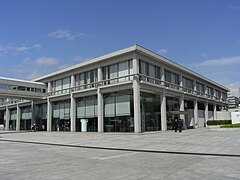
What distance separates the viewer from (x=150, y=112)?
33094 millimetres

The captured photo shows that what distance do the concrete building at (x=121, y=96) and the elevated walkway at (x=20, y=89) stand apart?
478mm

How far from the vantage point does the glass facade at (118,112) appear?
30.8 meters

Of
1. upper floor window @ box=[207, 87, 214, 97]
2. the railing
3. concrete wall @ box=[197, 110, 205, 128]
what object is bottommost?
concrete wall @ box=[197, 110, 205, 128]

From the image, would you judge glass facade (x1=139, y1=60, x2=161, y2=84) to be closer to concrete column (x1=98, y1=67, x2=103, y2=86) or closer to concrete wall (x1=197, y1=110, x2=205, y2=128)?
concrete column (x1=98, y1=67, x2=103, y2=86)

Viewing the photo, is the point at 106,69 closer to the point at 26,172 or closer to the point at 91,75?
the point at 91,75

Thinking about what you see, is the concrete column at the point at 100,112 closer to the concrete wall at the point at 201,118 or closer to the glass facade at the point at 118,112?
the glass facade at the point at 118,112

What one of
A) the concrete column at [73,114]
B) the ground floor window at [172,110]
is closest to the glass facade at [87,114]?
the concrete column at [73,114]

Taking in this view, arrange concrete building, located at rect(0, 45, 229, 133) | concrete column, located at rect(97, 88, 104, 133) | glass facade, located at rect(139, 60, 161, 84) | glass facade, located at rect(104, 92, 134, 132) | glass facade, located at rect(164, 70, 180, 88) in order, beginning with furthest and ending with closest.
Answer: glass facade, located at rect(164, 70, 180, 88) → concrete column, located at rect(97, 88, 104, 133) → glass facade, located at rect(139, 60, 161, 84) → concrete building, located at rect(0, 45, 229, 133) → glass facade, located at rect(104, 92, 134, 132)

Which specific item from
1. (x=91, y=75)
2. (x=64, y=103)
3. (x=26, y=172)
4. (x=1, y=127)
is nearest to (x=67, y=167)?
(x=26, y=172)

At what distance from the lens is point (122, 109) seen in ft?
103

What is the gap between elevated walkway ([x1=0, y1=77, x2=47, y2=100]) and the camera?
136 feet

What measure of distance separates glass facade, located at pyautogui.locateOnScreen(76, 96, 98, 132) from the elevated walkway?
36.1ft

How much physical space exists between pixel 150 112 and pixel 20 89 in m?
24.7

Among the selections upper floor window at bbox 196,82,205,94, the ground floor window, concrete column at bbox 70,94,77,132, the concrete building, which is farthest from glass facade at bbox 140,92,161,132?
upper floor window at bbox 196,82,205,94
